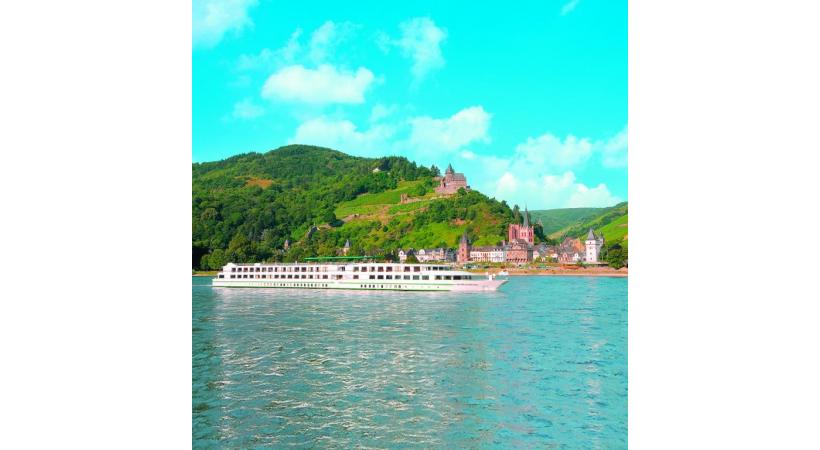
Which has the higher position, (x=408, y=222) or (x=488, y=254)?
(x=408, y=222)

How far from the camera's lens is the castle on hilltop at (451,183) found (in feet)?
216

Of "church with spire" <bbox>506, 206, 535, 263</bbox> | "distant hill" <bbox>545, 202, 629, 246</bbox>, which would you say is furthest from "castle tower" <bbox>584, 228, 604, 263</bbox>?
"church with spire" <bbox>506, 206, 535, 263</bbox>

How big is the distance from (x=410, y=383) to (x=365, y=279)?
17653 mm

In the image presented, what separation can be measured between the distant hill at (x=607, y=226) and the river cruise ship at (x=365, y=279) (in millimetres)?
22459

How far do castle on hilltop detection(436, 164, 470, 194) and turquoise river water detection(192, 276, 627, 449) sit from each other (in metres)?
53.6

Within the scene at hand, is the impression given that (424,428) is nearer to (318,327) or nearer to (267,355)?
(267,355)

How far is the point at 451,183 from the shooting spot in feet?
218

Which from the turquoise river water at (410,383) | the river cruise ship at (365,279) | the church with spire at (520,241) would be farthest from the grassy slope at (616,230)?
the turquoise river water at (410,383)

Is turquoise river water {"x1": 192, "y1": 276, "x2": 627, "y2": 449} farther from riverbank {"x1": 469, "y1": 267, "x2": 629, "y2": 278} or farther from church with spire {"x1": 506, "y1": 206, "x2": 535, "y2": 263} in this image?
church with spire {"x1": 506, "y1": 206, "x2": 535, "y2": 263}

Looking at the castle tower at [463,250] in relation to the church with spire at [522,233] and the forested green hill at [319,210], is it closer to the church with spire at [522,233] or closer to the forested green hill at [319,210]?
the forested green hill at [319,210]

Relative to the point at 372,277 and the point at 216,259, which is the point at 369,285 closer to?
the point at 372,277

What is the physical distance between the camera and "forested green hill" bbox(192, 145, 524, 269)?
147 ft

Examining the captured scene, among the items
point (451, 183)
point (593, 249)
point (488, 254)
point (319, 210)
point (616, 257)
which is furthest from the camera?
point (451, 183)

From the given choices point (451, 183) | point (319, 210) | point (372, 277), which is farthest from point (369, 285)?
point (451, 183)
